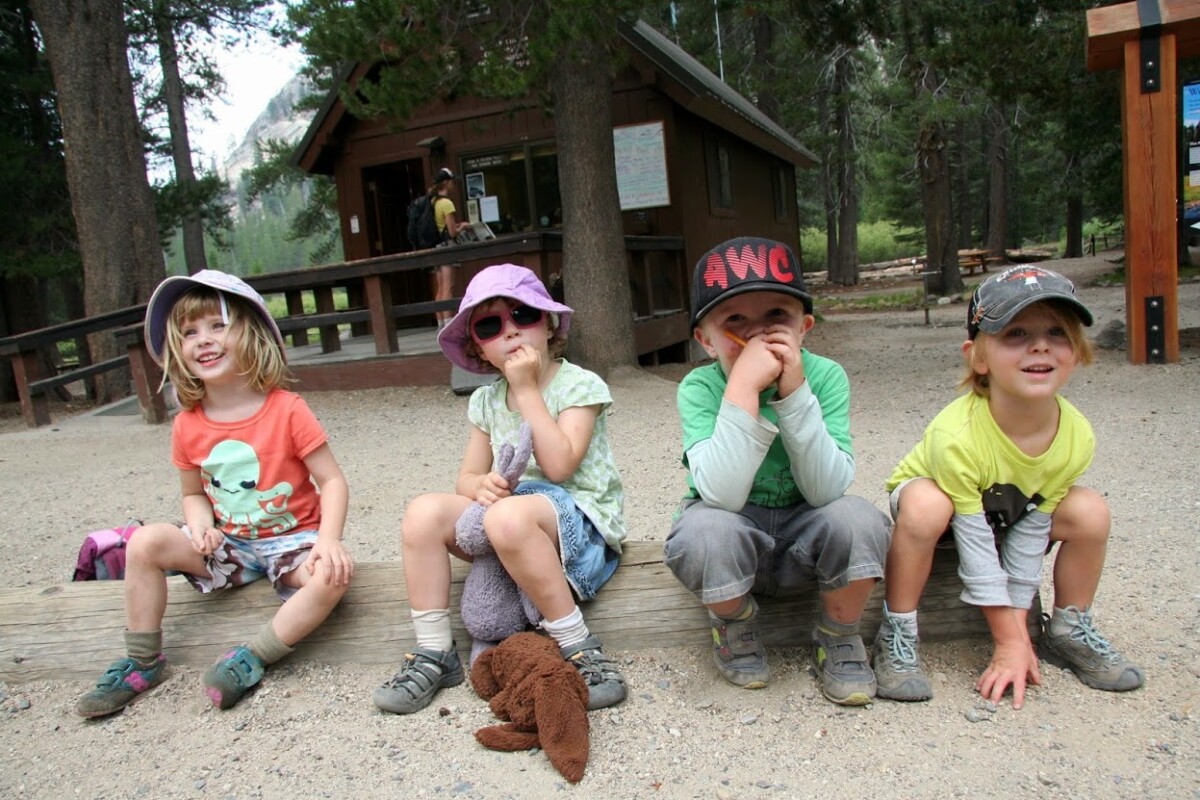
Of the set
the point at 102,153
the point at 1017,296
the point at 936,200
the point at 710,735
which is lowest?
the point at 710,735

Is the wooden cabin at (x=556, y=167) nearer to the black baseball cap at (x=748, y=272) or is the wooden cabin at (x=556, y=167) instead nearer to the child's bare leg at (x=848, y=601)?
the black baseball cap at (x=748, y=272)

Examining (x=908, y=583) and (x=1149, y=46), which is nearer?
(x=908, y=583)

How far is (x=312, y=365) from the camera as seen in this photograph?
378 inches

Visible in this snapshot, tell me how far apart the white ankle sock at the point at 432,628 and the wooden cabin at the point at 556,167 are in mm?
7123

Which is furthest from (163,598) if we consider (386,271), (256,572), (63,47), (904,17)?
(904,17)

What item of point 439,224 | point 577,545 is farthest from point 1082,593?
point 439,224

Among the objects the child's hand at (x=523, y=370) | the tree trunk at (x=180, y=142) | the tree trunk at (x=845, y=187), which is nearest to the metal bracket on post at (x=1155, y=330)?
the child's hand at (x=523, y=370)

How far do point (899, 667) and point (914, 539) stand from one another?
0.36 metres

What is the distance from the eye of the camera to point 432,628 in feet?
8.96

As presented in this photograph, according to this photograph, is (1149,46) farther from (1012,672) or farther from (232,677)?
(232,677)

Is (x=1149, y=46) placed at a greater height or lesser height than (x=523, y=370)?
greater

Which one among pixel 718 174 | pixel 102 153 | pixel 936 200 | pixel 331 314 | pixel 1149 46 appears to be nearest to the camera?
pixel 1149 46

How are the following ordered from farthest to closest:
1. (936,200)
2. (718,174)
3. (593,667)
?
(936,200) → (718,174) → (593,667)

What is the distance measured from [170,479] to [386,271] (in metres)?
3.44
